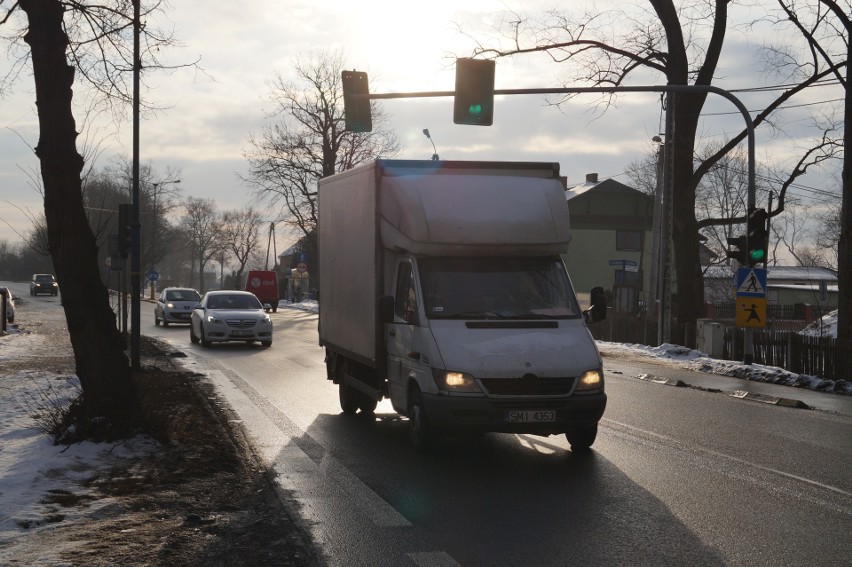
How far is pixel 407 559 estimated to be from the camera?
5.94 meters

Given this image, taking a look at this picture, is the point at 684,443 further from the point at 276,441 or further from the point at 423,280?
the point at 276,441

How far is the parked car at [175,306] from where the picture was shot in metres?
40.0

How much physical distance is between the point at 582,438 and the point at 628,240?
66.4 meters

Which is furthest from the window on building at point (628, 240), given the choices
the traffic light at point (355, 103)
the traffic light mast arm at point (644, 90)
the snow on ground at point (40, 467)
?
the snow on ground at point (40, 467)

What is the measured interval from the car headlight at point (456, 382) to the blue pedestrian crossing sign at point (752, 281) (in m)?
13.1

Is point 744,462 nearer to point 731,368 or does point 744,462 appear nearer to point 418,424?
point 418,424

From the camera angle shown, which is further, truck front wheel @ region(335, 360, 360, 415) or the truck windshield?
truck front wheel @ region(335, 360, 360, 415)

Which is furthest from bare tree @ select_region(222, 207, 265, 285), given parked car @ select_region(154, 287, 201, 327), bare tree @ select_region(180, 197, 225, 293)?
parked car @ select_region(154, 287, 201, 327)

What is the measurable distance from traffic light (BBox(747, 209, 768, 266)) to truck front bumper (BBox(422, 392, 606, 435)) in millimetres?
12436

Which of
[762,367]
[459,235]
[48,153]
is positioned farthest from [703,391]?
[48,153]

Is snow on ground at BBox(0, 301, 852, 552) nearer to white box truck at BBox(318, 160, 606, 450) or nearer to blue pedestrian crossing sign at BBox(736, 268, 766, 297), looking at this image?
white box truck at BBox(318, 160, 606, 450)

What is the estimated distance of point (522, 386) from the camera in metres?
9.18

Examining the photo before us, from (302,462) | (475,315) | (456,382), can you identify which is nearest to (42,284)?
(302,462)

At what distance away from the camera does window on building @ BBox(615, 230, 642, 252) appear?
74500 mm
